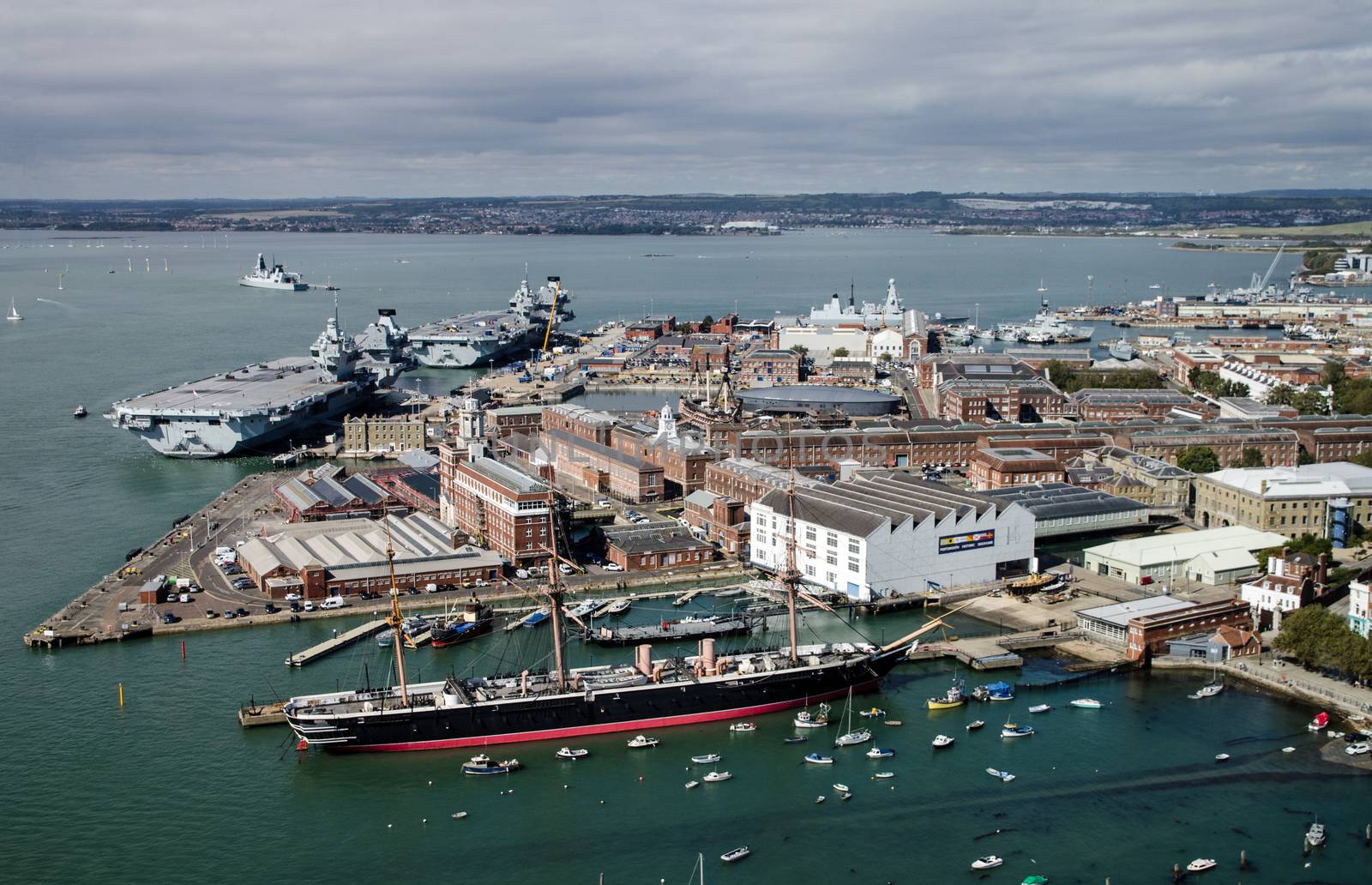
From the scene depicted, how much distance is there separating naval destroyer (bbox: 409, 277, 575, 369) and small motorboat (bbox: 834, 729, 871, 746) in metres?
49.7

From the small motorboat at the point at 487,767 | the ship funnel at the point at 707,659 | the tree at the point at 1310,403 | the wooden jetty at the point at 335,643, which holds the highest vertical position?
the tree at the point at 1310,403

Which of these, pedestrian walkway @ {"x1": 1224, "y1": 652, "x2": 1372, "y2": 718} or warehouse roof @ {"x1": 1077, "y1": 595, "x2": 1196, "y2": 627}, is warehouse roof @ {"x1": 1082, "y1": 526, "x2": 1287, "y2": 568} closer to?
warehouse roof @ {"x1": 1077, "y1": 595, "x2": 1196, "y2": 627}

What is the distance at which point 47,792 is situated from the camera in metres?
19.0

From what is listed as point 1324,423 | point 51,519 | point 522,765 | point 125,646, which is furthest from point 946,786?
point 1324,423

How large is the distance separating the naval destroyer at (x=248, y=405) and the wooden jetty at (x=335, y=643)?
20.2m

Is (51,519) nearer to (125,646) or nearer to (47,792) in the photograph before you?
(125,646)

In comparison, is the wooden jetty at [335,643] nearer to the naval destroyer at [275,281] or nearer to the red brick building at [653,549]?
the red brick building at [653,549]

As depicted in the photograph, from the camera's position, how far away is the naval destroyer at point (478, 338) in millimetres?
69250

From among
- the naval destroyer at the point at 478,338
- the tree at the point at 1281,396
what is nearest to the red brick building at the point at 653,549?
the tree at the point at 1281,396

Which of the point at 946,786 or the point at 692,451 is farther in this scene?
the point at 692,451

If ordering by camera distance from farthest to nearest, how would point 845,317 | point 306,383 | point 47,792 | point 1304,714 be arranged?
point 845,317 → point 306,383 → point 1304,714 → point 47,792

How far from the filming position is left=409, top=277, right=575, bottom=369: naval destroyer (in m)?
69.2

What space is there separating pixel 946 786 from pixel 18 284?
112676mm

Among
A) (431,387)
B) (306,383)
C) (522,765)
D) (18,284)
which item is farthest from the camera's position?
(18,284)
